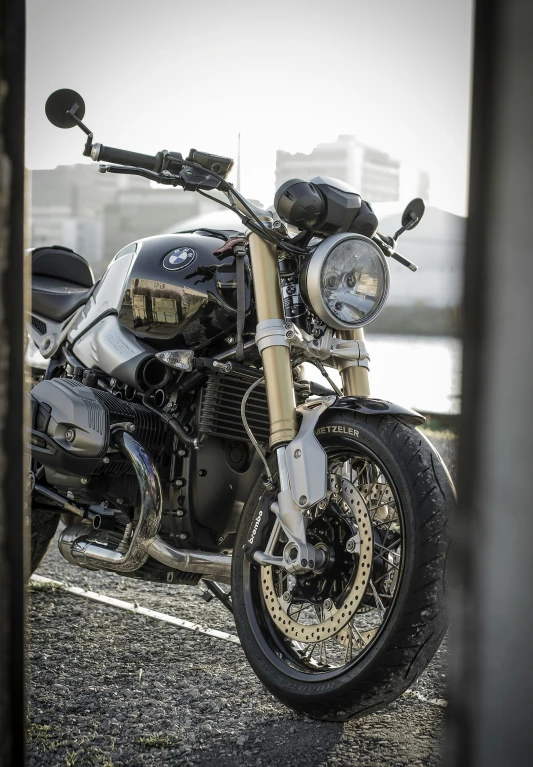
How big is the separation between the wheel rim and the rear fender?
10cm

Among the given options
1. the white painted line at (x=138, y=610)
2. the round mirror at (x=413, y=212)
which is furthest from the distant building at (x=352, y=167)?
the white painted line at (x=138, y=610)

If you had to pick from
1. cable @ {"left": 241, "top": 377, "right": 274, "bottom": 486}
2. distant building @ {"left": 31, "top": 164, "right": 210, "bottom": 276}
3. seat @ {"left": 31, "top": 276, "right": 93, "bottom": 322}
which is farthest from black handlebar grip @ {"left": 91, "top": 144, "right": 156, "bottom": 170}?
distant building @ {"left": 31, "top": 164, "right": 210, "bottom": 276}

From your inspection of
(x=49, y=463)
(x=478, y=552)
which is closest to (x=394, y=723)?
(x=49, y=463)

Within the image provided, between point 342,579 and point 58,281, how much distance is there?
2071 mm

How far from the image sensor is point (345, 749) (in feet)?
7.75

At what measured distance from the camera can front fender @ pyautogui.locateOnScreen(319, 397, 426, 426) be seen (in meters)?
2.38

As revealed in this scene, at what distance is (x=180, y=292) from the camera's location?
297 centimetres

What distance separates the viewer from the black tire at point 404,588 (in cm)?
221

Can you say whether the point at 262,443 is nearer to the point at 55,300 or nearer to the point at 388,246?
the point at 388,246

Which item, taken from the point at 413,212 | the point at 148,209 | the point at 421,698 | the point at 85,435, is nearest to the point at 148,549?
the point at 85,435

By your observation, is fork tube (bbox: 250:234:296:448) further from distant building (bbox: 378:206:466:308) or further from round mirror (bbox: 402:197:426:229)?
round mirror (bbox: 402:197:426:229)

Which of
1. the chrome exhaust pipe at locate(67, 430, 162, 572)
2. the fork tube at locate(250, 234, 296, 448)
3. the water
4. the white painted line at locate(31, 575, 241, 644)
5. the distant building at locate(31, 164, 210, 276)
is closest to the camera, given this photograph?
the fork tube at locate(250, 234, 296, 448)

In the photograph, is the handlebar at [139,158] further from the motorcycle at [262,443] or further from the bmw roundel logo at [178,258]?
the bmw roundel logo at [178,258]

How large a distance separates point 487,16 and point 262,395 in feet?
7.01
